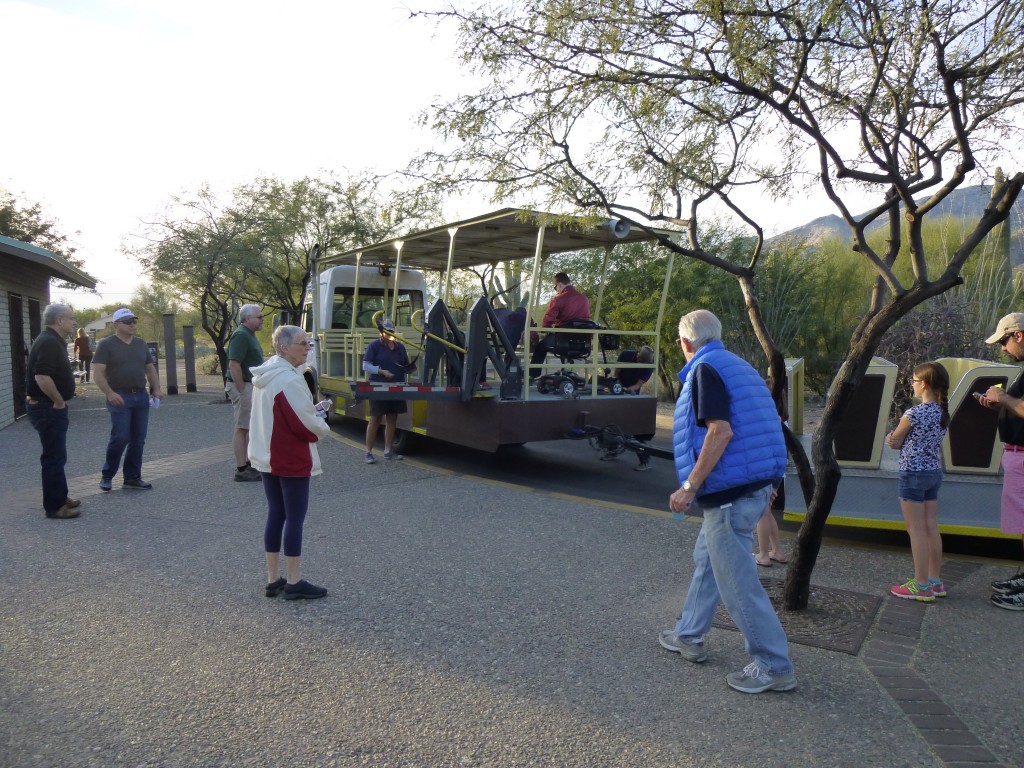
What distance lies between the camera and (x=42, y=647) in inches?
163

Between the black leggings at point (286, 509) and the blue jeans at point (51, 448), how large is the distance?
120 inches

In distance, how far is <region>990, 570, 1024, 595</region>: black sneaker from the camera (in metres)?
4.73

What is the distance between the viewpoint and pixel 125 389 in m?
7.86

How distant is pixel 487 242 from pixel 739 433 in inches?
284

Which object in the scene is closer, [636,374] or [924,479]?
[924,479]

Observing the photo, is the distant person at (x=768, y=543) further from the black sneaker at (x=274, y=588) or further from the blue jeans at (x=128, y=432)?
the blue jeans at (x=128, y=432)

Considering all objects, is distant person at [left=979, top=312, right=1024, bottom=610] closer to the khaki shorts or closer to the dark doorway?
the khaki shorts

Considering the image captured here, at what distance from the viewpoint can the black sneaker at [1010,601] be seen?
15.3ft

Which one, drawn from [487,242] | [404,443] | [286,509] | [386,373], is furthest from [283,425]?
[487,242]

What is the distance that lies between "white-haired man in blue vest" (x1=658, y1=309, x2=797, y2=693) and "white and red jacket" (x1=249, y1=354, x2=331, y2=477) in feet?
7.13

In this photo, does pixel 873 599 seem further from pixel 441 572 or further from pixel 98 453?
→ pixel 98 453

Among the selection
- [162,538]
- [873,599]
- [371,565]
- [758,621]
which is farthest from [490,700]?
[162,538]

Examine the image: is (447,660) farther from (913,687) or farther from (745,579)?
(913,687)

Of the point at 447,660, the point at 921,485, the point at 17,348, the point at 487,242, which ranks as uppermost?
the point at 487,242
